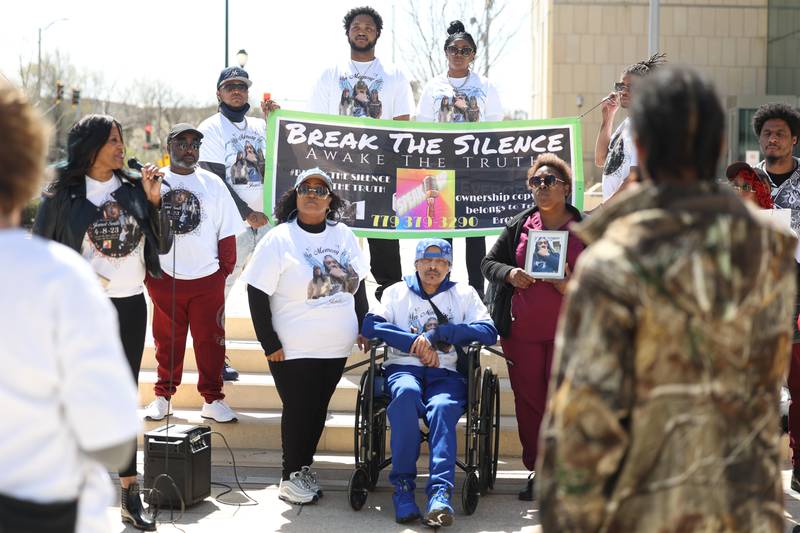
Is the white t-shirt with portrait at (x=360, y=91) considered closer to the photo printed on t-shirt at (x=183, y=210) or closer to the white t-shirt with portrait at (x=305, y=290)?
the photo printed on t-shirt at (x=183, y=210)

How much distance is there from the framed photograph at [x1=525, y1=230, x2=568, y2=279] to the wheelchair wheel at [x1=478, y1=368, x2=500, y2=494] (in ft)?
2.12

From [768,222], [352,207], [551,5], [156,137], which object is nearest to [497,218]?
[352,207]

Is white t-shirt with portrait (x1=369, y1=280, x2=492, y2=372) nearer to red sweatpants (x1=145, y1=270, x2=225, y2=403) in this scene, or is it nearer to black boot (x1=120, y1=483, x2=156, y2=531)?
red sweatpants (x1=145, y1=270, x2=225, y2=403)

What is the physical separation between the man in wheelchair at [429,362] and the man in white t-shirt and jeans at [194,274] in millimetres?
1199

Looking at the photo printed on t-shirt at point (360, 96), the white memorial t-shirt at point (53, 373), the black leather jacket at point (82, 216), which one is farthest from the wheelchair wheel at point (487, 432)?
the white memorial t-shirt at point (53, 373)

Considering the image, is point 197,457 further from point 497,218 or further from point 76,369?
point 76,369

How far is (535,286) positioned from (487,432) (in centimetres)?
90

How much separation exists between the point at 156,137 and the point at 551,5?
48172 mm

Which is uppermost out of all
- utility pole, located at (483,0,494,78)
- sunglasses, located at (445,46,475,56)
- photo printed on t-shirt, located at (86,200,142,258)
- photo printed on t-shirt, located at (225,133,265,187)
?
utility pole, located at (483,0,494,78)

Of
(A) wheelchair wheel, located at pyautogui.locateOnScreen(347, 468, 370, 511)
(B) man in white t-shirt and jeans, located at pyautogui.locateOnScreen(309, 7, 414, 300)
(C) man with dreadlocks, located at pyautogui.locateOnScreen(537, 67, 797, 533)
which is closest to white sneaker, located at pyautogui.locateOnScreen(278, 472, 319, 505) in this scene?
(A) wheelchair wheel, located at pyautogui.locateOnScreen(347, 468, 370, 511)

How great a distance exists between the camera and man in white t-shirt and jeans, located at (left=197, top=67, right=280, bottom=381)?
7.21 m

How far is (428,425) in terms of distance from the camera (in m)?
5.65

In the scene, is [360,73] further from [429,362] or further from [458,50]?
[429,362]

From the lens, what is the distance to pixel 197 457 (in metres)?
5.74
